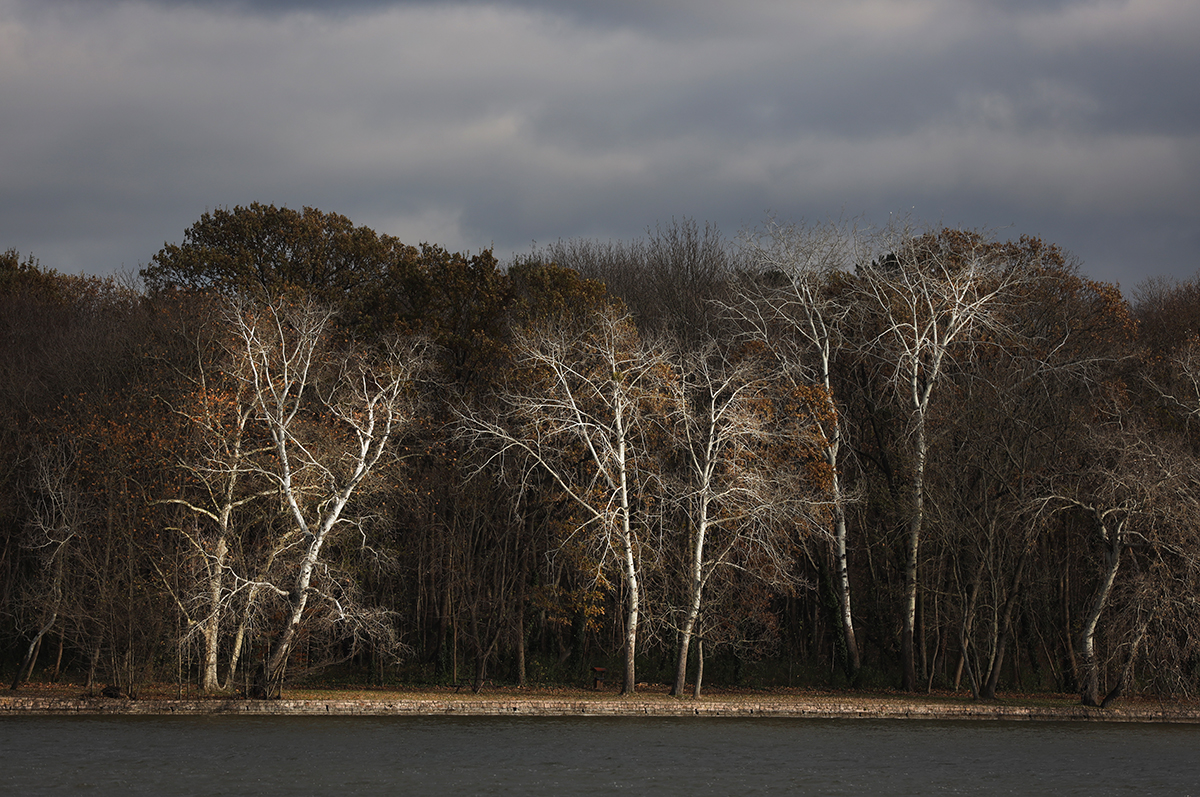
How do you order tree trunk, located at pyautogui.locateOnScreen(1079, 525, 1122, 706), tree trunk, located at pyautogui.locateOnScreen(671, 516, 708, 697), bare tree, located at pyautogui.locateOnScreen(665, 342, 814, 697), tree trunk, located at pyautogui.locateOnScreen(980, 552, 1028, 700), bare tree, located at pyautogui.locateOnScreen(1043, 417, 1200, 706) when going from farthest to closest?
tree trunk, located at pyautogui.locateOnScreen(980, 552, 1028, 700) → tree trunk, located at pyautogui.locateOnScreen(671, 516, 708, 697) → bare tree, located at pyautogui.locateOnScreen(665, 342, 814, 697) → tree trunk, located at pyautogui.locateOnScreen(1079, 525, 1122, 706) → bare tree, located at pyautogui.locateOnScreen(1043, 417, 1200, 706)

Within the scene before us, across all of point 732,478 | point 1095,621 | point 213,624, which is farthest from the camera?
point 732,478

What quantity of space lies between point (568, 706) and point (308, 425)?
40.7ft

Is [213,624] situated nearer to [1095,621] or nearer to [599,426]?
[599,426]

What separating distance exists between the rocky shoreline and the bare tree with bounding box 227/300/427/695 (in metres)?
2.09

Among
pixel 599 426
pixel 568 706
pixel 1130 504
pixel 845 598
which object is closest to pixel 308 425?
pixel 599 426

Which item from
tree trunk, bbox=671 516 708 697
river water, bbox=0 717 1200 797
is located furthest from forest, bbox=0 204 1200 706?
river water, bbox=0 717 1200 797

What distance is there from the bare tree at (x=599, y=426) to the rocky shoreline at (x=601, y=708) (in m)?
3.11

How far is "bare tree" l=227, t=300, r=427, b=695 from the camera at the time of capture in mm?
32281

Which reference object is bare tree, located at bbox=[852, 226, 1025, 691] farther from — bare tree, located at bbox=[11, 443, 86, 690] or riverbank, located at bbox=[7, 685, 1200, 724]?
bare tree, located at bbox=[11, 443, 86, 690]

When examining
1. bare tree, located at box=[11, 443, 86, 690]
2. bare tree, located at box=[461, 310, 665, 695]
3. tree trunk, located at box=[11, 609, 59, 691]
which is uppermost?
bare tree, located at box=[461, 310, 665, 695]

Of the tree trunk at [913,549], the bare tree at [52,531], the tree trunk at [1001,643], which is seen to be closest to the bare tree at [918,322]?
the tree trunk at [913,549]

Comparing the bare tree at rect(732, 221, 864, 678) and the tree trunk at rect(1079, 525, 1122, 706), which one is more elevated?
the bare tree at rect(732, 221, 864, 678)

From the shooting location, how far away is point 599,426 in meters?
35.3

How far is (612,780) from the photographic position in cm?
1930
